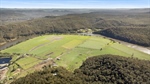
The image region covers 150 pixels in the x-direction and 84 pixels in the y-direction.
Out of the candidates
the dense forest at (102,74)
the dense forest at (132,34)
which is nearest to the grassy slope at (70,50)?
the dense forest at (102,74)

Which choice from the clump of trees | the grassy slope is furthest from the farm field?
the clump of trees

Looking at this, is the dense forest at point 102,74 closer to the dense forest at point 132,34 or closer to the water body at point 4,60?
the water body at point 4,60

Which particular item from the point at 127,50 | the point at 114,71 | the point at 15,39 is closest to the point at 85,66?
the point at 114,71

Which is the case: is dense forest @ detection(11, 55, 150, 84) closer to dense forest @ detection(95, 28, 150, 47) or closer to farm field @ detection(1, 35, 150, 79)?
farm field @ detection(1, 35, 150, 79)

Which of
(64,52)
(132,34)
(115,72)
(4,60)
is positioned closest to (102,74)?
(115,72)

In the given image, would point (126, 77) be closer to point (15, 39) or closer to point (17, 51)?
point (17, 51)

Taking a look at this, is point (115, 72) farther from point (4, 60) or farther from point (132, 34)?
point (132, 34)
